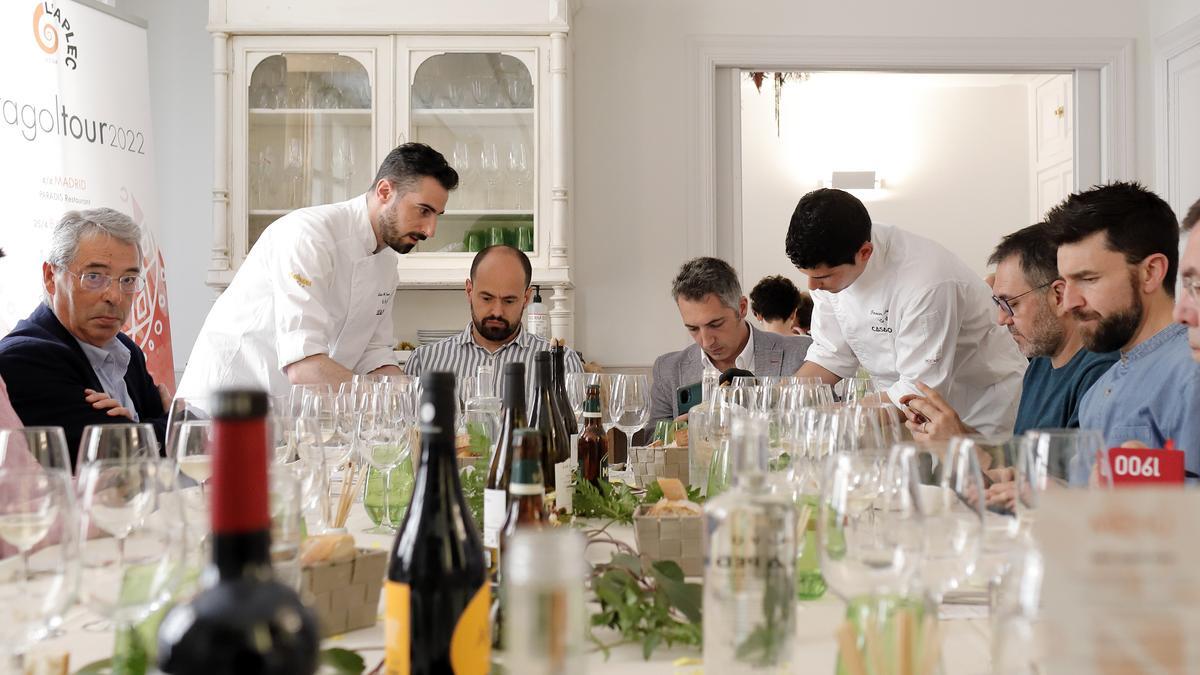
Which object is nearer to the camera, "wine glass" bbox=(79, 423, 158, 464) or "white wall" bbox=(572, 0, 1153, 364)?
"wine glass" bbox=(79, 423, 158, 464)

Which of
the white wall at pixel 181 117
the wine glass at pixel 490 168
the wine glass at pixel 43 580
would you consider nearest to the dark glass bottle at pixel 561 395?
the wine glass at pixel 43 580

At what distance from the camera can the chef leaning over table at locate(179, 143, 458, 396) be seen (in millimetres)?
3000

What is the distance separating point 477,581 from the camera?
32.8 inches

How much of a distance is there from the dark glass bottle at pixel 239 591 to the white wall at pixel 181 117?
4.21 meters

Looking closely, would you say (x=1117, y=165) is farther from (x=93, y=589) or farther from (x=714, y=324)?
(x=93, y=589)

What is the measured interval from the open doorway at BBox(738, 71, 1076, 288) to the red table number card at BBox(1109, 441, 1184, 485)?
20.0 ft

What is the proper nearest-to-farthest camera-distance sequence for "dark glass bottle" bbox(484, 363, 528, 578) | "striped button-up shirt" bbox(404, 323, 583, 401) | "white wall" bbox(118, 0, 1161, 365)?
"dark glass bottle" bbox(484, 363, 528, 578) → "striped button-up shirt" bbox(404, 323, 583, 401) → "white wall" bbox(118, 0, 1161, 365)

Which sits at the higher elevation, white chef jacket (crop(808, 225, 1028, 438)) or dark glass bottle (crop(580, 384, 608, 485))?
white chef jacket (crop(808, 225, 1028, 438))

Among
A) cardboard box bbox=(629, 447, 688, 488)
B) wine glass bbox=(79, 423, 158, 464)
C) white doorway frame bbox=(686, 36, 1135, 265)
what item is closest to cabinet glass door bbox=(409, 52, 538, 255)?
white doorway frame bbox=(686, 36, 1135, 265)

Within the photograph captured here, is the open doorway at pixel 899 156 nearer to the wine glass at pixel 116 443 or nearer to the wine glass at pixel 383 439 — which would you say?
the wine glass at pixel 383 439

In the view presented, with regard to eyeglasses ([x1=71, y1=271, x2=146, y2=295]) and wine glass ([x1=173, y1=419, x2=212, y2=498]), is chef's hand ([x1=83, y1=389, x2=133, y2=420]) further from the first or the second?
wine glass ([x1=173, y1=419, x2=212, y2=498])

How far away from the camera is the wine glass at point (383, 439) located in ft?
5.23

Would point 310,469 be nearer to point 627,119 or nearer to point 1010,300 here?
point 1010,300

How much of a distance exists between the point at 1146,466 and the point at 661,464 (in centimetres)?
93
